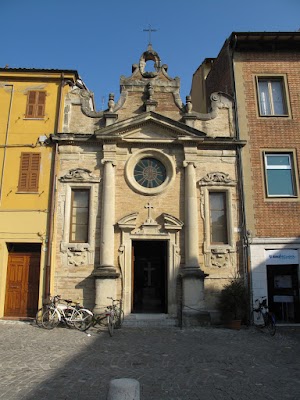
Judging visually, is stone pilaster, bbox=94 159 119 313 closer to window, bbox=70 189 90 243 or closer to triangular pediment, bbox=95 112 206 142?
window, bbox=70 189 90 243

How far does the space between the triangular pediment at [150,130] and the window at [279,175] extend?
9.30ft

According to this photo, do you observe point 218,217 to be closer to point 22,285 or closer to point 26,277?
point 26,277

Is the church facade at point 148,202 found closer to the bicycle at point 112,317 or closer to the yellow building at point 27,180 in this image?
the bicycle at point 112,317

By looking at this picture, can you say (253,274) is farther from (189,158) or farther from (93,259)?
(93,259)

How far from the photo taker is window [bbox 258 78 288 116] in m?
14.2

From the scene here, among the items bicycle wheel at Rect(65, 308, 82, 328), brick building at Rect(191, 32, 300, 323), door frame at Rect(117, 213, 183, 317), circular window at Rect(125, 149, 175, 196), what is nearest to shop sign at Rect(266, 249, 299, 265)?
brick building at Rect(191, 32, 300, 323)

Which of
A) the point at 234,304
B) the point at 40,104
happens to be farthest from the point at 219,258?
the point at 40,104

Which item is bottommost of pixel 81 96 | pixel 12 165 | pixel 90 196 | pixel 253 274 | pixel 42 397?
pixel 42 397

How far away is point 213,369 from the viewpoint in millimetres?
6688

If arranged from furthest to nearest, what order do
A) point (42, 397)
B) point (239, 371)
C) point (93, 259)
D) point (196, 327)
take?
point (93, 259) < point (196, 327) < point (239, 371) < point (42, 397)

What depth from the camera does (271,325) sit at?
418 inches

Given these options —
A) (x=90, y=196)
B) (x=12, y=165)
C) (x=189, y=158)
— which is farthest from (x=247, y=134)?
(x=12, y=165)

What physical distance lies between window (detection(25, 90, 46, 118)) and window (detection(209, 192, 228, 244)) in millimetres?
7261

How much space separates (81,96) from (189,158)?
16.0 feet
